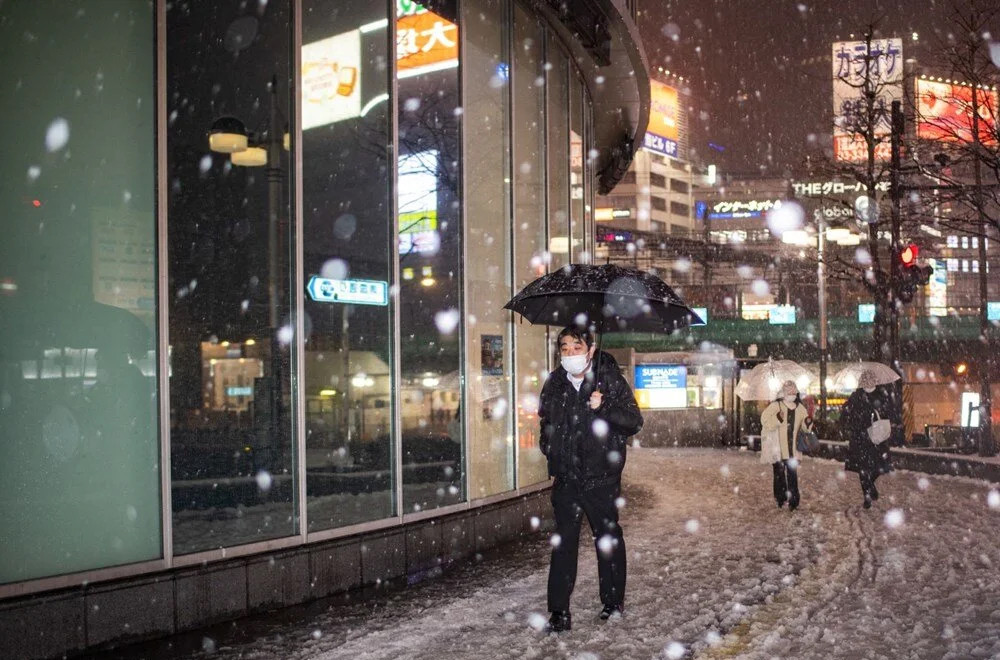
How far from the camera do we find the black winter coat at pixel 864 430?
44.9ft

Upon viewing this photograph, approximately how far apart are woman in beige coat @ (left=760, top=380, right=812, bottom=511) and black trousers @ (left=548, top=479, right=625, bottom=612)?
7031 mm

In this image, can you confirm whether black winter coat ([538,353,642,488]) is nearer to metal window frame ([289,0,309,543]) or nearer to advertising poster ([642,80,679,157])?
metal window frame ([289,0,309,543])

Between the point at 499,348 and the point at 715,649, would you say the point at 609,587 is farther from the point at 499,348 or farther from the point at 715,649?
the point at 499,348

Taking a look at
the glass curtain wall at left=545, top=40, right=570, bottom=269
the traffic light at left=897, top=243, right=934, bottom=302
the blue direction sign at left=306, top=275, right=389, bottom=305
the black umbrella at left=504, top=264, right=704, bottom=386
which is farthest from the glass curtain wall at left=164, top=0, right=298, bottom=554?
the traffic light at left=897, top=243, right=934, bottom=302

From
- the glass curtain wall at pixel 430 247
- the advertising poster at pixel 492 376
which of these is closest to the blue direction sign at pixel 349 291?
the glass curtain wall at pixel 430 247

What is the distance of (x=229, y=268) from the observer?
8570mm

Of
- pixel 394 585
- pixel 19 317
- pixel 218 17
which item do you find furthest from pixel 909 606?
pixel 218 17

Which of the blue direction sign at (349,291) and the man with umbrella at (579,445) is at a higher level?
the blue direction sign at (349,291)

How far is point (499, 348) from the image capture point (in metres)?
11.8

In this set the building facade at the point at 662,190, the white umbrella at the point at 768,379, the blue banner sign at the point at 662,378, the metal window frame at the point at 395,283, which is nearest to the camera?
the metal window frame at the point at 395,283

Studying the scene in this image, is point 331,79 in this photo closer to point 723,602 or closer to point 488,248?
point 488,248

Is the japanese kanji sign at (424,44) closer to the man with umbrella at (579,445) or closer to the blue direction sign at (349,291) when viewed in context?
the blue direction sign at (349,291)

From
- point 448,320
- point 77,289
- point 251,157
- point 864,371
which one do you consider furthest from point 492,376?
point 864,371

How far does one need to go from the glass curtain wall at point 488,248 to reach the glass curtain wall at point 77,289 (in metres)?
4.27
